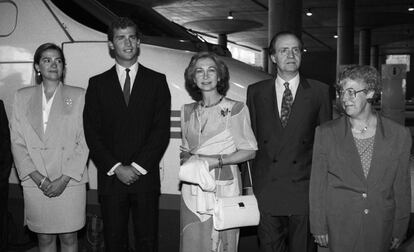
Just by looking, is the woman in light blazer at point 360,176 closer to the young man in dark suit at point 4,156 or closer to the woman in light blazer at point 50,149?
the woman in light blazer at point 50,149

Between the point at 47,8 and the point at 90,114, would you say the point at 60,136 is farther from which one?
the point at 47,8

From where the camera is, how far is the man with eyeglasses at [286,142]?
146 inches

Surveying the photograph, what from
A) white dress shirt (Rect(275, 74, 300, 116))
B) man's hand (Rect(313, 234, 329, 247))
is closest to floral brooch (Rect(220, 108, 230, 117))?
white dress shirt (Rect(275, 74, 300, 116))

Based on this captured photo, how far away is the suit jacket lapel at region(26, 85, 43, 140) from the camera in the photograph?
13.3 ft

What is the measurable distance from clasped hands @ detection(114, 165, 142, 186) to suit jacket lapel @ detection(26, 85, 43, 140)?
2.48 feet

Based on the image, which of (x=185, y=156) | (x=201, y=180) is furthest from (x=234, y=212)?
(x=185, y=156)

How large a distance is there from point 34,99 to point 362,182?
263 cm

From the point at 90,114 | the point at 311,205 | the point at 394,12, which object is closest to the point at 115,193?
the point at 90,114

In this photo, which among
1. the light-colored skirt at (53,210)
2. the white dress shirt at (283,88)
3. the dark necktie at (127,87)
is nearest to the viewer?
the white dress shirt at (283,88)

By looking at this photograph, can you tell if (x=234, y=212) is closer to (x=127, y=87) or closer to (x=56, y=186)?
(x=127, y=87)

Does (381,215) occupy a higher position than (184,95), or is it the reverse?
(184,95)

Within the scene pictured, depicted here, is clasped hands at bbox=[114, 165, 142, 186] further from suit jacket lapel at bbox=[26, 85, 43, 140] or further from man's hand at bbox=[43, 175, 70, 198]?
suit jacket lapel at bbox=[26, 85, 43, 140]

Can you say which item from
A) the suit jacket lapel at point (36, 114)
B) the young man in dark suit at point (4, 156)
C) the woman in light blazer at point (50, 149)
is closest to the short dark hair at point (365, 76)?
the woman in light blazer at point (50, 149)

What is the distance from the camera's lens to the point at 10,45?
5.11m
